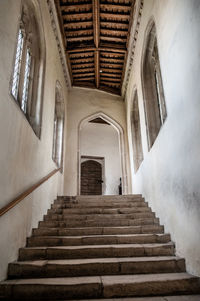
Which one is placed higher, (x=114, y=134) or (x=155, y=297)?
(x=114, y=134)

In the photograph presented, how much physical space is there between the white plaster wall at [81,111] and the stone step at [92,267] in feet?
15.2

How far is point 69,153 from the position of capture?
7496 mm

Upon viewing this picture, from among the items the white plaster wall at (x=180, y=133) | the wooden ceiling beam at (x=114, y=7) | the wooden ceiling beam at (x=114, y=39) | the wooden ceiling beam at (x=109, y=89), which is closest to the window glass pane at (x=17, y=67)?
the white plaster wall at (x=180, y=133)

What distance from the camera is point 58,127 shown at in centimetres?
688

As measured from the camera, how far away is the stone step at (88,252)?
2.83m

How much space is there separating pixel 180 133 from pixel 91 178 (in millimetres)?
8645

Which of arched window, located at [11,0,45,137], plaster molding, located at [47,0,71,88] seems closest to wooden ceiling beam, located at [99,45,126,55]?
plaster molding, located at [47,0,71,88]

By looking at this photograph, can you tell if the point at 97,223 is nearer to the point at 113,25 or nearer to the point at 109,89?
the point at 113,25

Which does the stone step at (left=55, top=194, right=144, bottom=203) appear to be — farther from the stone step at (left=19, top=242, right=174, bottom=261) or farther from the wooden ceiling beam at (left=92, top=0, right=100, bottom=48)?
the wooden ceiling beam at (left=92, top=0, right=100, bottom=48)

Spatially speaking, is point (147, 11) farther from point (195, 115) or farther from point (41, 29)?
point (195, 115)

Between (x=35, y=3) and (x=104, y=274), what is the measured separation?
4.73 m

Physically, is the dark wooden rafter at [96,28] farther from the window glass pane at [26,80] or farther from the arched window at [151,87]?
the window glass pane at [26,80]

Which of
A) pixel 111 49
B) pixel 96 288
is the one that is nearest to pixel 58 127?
pixel 111 49

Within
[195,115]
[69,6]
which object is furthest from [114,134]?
[195,115]
